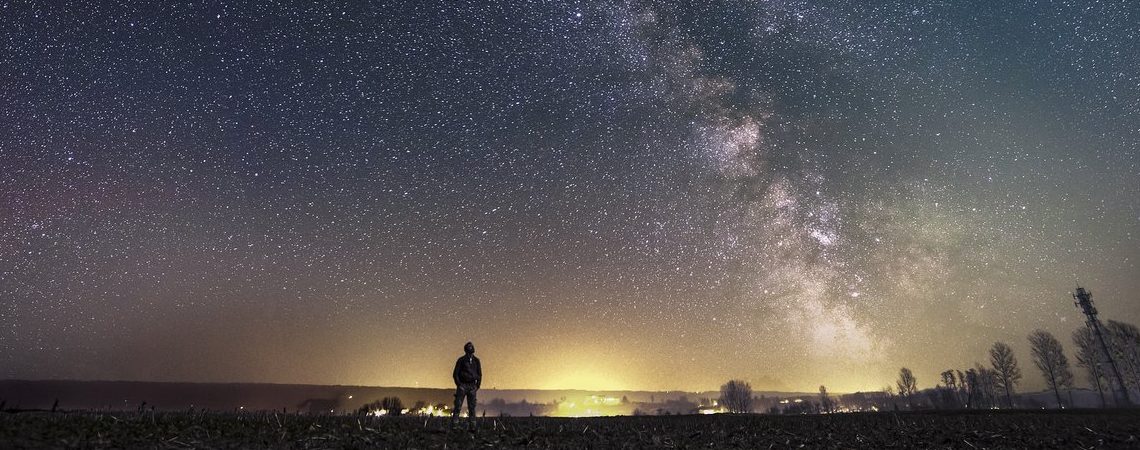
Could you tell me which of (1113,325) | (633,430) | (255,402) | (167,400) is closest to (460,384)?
(633,430)

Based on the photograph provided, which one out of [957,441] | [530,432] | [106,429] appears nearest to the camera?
[106,429]

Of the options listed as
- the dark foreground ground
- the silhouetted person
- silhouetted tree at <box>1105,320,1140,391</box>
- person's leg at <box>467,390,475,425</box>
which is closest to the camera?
the dark foreground ground

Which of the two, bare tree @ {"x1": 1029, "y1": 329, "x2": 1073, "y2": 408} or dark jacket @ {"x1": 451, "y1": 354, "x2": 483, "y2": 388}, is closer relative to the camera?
dark jacket @ {"x1": 451, "y1": 354, "x2": 483, "y2": 388}

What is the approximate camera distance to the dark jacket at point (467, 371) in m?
17.6

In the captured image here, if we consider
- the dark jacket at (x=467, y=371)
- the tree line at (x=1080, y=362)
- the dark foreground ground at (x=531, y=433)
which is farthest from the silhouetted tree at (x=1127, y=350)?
the dark jacket at (x=467, y=371)

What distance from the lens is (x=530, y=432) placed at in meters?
14.3

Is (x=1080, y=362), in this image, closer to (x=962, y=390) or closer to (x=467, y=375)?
(x=962, y=390)

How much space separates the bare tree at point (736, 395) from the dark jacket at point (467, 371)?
130m

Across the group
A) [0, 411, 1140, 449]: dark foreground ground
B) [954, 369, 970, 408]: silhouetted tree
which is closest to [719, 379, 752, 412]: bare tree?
[954, 369, 970, 408]: silhouetted tree

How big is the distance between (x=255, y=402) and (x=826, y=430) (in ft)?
524

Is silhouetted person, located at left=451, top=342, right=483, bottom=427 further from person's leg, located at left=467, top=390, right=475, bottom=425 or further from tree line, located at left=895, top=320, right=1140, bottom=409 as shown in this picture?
tree line, located at left=895, top=320, right=1140, bottom=409

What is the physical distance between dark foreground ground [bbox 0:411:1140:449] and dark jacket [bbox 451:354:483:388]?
1.82m

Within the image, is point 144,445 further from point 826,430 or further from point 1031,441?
point 1031,441

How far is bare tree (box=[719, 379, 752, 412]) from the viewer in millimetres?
135500
